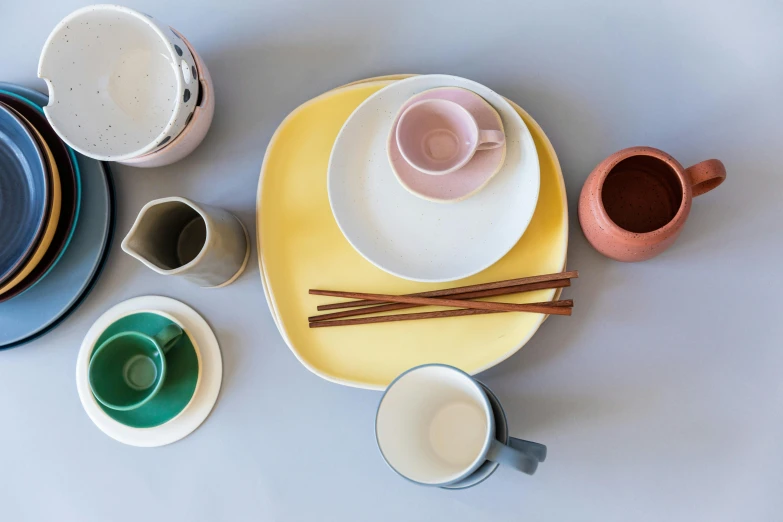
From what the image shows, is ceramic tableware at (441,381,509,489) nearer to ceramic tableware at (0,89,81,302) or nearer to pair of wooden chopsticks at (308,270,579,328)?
pair of wooden chopsticks at (308,270,579,328)

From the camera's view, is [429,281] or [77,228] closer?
[429,281]

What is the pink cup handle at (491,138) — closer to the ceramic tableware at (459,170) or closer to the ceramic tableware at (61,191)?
the ceramic tableware at (459,170)

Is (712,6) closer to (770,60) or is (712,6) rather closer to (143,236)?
(770,60)

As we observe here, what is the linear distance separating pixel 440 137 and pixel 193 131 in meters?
0.34

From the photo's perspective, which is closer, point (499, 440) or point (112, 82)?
point (499, 440)

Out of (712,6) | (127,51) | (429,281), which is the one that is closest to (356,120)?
(429,281)

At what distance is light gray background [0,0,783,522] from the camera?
79 cm

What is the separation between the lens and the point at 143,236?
75cm

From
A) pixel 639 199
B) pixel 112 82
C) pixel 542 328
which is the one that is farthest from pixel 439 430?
pixel 112 82

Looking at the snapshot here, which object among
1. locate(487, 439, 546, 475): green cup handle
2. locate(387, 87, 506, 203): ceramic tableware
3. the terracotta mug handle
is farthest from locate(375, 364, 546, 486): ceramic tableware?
the terracotta mug handle

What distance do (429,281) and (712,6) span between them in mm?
555

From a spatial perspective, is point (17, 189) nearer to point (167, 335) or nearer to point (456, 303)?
point (167, 335)

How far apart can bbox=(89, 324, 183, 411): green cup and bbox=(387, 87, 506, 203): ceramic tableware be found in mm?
388

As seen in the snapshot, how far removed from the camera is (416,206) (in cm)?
80
